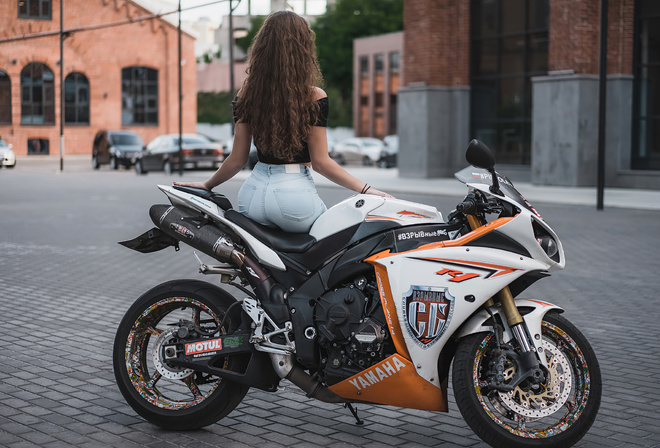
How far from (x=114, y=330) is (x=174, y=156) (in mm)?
28739

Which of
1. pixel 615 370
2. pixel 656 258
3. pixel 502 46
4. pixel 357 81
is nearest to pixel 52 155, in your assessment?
pixel 357 81

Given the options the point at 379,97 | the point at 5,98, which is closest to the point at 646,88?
the point at 5,98

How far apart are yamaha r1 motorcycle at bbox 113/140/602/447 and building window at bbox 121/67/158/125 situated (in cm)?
5908

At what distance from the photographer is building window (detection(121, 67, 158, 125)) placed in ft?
204

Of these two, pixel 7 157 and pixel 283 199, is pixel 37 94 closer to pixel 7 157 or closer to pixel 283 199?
pixel 7 157

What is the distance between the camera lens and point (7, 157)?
41.8 metres

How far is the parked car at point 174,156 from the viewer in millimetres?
35375

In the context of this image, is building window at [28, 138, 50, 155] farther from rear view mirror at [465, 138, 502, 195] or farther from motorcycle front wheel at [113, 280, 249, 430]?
rear view mirror at [465, 138, 502, 195]

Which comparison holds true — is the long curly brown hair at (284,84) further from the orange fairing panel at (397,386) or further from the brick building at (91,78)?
the brick building at (91,78)

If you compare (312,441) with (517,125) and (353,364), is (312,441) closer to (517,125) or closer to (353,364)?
(353,364)

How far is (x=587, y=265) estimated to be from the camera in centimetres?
1070

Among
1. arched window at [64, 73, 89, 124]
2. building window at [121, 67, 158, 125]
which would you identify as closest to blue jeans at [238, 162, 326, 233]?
arched window at [64, 73, 89, 124]

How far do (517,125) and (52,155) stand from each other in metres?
35.3

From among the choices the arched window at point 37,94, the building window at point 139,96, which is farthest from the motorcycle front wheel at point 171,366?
the building window at point 139,96
